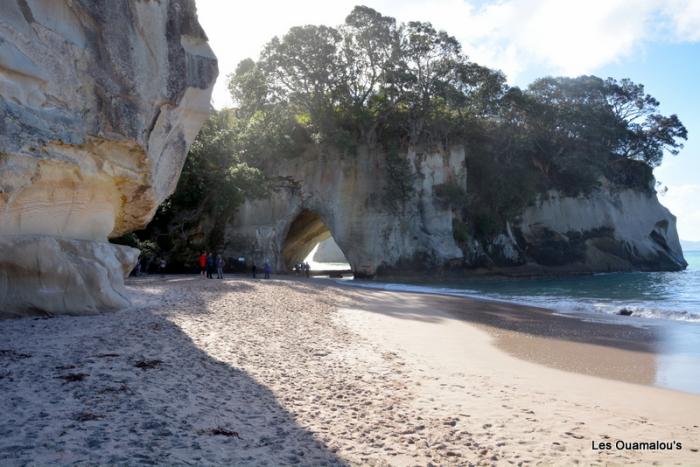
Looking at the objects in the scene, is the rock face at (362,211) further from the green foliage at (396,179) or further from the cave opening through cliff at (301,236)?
the cave opening through cliff at (301,236)

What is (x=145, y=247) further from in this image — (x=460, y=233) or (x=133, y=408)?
(x=133, y=408)

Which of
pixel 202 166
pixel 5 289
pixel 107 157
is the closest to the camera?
pixel 5 289

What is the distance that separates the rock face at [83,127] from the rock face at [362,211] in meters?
23.9

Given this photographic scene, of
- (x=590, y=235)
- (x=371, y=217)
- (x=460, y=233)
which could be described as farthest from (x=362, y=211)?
(x=590, y=235)

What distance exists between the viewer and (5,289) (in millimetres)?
8789

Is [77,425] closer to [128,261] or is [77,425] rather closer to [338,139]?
[128,261]

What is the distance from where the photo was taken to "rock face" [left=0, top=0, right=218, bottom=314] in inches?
323

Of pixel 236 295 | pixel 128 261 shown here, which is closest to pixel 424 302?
pixel 236 295

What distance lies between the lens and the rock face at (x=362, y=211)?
3528cm

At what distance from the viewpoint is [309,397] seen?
5594 millimetres

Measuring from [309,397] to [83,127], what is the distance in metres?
6.79

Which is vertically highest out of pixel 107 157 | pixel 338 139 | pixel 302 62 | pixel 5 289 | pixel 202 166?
pixel 302 62

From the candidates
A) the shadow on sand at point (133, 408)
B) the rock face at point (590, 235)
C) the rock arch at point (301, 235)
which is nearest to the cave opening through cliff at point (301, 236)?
the rock arch at point (301, 235)

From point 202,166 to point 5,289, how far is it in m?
20.6
